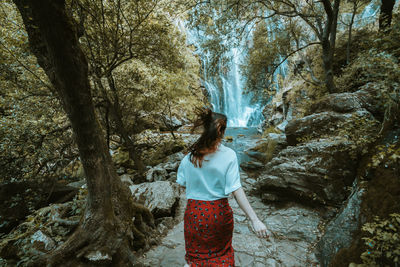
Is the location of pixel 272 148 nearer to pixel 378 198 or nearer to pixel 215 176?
pixel 378 198

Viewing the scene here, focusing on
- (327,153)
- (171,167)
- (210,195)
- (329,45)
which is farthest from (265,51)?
(210,195)

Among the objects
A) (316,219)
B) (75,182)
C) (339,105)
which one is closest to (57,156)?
(75,182)

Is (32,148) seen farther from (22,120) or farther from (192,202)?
(192,202)

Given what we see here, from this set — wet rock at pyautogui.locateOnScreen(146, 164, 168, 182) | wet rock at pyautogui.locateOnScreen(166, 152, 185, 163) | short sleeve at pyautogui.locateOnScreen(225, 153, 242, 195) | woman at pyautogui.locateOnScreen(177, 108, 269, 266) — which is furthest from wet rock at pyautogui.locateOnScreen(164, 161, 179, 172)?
short sleeve at pyautogui.locateOnScreen(225, 153, 242, 195)

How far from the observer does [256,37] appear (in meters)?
9.15

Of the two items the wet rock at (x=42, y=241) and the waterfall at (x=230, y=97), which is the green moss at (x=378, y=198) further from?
the waterfall at (x=230, y=97)

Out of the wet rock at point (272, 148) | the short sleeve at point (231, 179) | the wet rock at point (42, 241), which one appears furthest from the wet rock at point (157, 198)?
the wet rock at point (272, 148)

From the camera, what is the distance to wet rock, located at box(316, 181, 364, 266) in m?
2.58

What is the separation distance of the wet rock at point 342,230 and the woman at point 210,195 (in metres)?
1.84

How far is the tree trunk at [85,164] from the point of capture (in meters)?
2.01

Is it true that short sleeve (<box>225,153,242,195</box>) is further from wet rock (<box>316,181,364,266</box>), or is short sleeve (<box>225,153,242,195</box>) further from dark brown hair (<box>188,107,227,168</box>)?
wet rock (<box>316,181,364,266</box>)

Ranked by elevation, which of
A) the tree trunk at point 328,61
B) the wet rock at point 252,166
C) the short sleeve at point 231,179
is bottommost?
the wet rock at point 252,166

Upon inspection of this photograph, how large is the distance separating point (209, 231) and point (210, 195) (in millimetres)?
368

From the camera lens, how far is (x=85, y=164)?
2.64 metres
